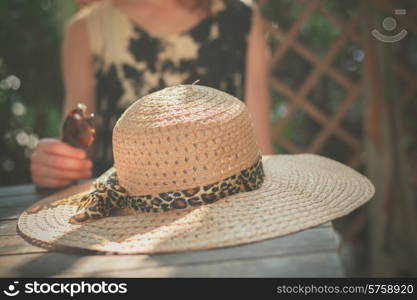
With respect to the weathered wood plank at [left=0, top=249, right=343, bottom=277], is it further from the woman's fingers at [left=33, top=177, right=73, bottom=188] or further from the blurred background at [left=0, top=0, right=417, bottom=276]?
the blurred background at [left=0, top=0, right=417, bottom=276]

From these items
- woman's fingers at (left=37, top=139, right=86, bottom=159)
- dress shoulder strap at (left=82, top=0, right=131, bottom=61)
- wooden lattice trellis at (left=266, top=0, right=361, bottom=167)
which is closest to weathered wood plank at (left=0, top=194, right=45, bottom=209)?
woman's fingers at (left=37, top=139, right=86, bottom=159)

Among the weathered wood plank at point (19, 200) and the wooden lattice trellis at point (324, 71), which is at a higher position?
the wooden lattice trellis at point (324, 71)

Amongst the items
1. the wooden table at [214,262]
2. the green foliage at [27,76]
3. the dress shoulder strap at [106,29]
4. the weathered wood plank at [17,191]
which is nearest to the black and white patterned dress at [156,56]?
the dress shoulder strap at [106,29]

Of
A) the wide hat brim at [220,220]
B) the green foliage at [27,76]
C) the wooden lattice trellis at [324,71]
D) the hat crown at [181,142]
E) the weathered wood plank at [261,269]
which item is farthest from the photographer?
the green foliage at [27,76]

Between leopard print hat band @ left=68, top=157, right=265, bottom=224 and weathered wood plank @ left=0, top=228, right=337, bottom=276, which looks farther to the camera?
leopard print hat band @ left=68, top=157, right=265, bottom=224

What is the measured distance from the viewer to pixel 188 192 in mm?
787

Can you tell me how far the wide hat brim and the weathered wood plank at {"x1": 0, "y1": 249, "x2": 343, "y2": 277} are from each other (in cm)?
3

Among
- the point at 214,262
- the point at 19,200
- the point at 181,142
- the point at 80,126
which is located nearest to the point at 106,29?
the point at 80,126

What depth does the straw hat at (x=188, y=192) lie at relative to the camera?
69cm

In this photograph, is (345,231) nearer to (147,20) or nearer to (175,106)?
(147,20)

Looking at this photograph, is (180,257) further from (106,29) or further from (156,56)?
(106,29)

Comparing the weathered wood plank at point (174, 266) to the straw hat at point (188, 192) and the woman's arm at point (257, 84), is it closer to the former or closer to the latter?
the straw hat at point (188, 192)

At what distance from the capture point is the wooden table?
0.55 metres

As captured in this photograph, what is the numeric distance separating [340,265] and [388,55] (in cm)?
147
